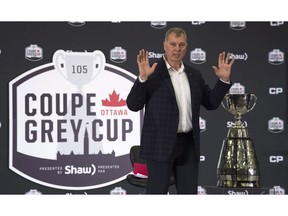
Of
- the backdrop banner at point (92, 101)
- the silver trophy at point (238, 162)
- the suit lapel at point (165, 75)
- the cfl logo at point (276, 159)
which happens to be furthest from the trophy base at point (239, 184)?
the cfl logo at point (276, 159)

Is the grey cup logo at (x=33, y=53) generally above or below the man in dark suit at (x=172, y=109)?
above

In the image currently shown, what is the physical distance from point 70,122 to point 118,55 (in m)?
0.88

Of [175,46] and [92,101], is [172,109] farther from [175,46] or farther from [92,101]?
[92,101]

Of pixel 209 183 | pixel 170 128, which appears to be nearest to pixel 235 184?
pixel 170 128

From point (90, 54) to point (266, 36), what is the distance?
1.92 metres

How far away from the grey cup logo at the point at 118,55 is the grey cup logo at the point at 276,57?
1.57m

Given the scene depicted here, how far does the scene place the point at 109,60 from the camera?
6.39 meters

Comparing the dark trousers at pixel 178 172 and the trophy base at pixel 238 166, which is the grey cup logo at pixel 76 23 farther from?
the dark trousers at pixel 178 172

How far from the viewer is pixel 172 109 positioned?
8.63 feet

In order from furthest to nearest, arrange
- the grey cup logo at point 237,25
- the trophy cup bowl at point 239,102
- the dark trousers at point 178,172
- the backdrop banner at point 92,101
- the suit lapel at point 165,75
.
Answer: the grey cup logo at point 237,25, the backdrop banner at point 92,101, the trophy cup bowl at point 239,102, the suit lapel at point 165,75, the dark trousers at point 178,172

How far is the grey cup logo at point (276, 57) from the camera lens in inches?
253

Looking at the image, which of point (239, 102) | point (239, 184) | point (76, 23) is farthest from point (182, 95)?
point (76, 23)

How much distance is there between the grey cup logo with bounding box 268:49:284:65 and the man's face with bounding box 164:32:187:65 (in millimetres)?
3962
